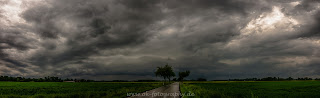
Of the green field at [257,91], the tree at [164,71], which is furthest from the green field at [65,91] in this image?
the tree at [164,71]

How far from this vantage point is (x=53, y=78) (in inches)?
5989

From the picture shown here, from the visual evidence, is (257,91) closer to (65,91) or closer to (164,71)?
(65,91)

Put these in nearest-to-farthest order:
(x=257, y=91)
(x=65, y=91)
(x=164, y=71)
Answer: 1. (x=257, y=91)
2. (x=65, y=91)
3. (x=164, y=71)

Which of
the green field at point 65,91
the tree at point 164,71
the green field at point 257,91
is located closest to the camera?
the green field at point 257,91

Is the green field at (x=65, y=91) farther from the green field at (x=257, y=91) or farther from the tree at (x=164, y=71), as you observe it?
the tree at (x=164, y=71)

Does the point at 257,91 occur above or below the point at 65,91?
above

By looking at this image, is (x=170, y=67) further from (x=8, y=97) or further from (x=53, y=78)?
(x=53, y=78)

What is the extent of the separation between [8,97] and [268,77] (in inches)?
6208

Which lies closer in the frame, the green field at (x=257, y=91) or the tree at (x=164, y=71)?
the green field at (x=257, y=91)

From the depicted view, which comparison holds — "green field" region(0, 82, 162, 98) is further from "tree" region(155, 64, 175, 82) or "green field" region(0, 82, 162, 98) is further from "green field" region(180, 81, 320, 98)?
"tree" region(155, 64, 175, 82)

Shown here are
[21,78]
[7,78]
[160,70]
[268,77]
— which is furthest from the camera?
[268,77]

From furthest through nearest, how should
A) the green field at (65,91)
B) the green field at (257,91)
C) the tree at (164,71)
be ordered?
the tree at (164,71) → the green field at (65,91) → the green field at (257,91)

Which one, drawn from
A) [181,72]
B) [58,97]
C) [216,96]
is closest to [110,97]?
[58,97]

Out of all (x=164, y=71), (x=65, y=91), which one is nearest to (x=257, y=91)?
(x=65, y=91)
